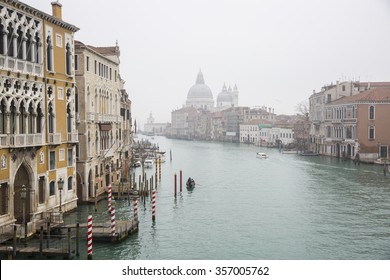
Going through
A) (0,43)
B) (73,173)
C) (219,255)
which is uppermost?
(0,43)

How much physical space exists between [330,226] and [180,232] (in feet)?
7.96

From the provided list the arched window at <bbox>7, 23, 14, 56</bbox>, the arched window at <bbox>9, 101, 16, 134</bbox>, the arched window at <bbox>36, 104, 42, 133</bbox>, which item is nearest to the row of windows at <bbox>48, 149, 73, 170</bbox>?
the arched window at <bbox>36, 104, 42, 133</bbox>

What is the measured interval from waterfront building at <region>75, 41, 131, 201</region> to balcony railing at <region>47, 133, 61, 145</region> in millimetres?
1638

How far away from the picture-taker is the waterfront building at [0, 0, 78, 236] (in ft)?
22.6

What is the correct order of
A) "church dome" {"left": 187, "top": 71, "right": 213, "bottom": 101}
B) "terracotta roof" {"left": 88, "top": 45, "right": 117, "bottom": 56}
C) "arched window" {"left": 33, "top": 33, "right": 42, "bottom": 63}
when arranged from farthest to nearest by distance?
1. "church dome" {"left": 187, "top": 71, "right": 213, "bottom": 101}
2. "terracotta roof" {"left": 88, "top": 45, "right": 117, "bottom": 56}
3. "arched window" {"left": 33, "top": 33, "right": 42, "bottom": 63}

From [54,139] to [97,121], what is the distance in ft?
8.51

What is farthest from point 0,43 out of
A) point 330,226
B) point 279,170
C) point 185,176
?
point 279,170

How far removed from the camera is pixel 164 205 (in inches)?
417

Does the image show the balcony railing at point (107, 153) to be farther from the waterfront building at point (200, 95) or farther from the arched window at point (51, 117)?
the waterfront building at point (200, 95)

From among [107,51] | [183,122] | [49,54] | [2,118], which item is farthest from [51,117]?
[183,122]

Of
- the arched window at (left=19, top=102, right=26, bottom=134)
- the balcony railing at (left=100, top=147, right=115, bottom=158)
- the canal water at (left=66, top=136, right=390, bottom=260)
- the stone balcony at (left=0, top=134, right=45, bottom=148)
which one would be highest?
the arched window at (left=19, top=102, right=26, bottom=134)

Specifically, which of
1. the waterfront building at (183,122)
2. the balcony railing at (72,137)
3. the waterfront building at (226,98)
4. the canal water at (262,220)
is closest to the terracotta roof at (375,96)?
the canal water at (262,220)

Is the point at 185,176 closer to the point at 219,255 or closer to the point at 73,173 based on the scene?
the point at 73,173

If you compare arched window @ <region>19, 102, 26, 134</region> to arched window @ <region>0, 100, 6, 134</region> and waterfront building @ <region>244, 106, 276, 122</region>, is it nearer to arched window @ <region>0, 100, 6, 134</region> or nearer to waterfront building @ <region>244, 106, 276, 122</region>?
arched window @ <region>0, 100, 6, 134</region>
